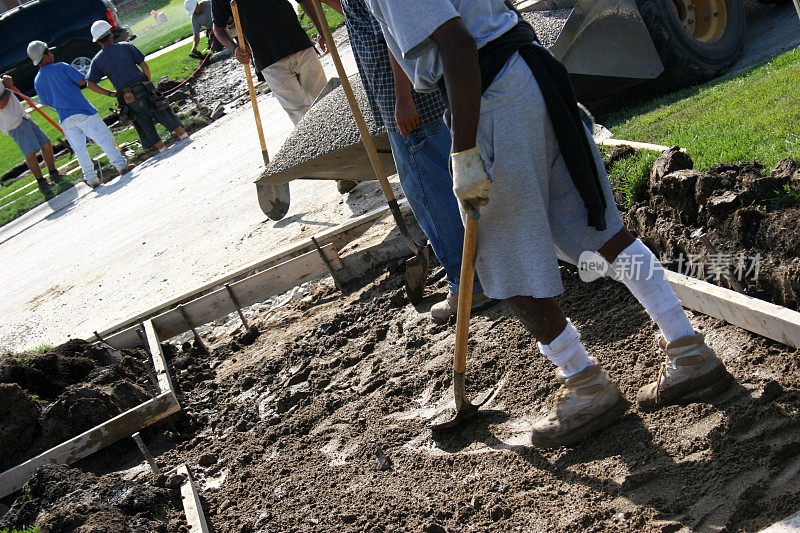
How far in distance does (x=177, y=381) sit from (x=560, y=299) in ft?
8.78

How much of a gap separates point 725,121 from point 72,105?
37.8ft

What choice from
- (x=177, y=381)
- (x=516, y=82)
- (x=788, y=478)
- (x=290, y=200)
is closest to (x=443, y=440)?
(x=788, y=478)

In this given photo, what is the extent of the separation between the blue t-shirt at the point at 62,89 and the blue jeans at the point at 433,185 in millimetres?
10748

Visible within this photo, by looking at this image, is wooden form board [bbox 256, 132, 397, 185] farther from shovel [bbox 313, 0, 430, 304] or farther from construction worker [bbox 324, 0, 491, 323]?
construction worker [bbox 324, 0, 491, 323]

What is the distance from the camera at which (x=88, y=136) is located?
520 inches

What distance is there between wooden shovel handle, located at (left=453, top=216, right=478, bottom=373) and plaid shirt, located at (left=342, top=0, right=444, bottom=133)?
3.83ft

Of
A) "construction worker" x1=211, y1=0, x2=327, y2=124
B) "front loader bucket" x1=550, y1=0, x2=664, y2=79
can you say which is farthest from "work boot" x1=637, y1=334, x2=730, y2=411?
"construction worker" x1=211, y1=0, x2=327, y2=124

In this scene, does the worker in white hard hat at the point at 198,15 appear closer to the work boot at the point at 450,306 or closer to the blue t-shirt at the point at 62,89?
the blue t-shirt at the point at 62,89

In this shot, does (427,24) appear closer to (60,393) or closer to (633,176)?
(633,176)

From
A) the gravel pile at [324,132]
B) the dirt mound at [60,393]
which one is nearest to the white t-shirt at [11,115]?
the gravel pile at [324,132]

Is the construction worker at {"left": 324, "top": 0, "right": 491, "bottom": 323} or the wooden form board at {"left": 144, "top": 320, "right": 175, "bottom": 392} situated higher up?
the construction worker at {"left": 324, "top": 0, "right": 491, "bottom": 323}

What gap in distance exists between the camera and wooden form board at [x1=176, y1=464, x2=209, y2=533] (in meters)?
3.21

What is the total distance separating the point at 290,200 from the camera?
759cm

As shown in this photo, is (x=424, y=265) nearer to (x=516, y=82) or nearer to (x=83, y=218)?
(x=516, y=82)
